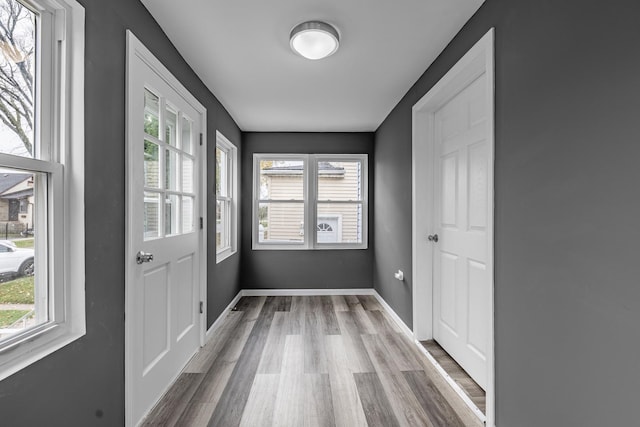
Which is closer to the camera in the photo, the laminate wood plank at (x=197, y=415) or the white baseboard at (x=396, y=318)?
the laminate wood plank at (x=197, y=415)

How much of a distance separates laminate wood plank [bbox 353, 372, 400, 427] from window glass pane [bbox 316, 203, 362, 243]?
2.51m

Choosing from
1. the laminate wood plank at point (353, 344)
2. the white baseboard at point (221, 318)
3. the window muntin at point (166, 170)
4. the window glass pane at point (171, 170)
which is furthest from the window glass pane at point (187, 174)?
the laminate wood plank at point (353, 344)

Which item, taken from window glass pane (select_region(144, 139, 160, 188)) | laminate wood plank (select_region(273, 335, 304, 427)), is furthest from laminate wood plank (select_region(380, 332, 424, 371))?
window glass pane (select_region(144, 139, 160, 188))

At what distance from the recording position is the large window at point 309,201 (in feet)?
15.5

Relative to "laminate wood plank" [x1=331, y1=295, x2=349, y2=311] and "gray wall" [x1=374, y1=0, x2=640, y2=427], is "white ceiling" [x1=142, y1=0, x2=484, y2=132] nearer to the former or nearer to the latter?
"gray wall" [x1=374, y1=0, x2=640, y2=427]

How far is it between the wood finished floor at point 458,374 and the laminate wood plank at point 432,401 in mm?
168

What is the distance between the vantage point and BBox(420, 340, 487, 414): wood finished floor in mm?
2020

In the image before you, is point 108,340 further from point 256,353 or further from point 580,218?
point 580,218

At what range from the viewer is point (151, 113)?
2016 millimetres

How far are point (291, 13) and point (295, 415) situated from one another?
2.33m

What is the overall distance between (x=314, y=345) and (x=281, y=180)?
2519mm

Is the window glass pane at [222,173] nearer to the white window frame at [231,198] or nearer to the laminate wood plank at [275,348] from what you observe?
the white window frame at [231,198]

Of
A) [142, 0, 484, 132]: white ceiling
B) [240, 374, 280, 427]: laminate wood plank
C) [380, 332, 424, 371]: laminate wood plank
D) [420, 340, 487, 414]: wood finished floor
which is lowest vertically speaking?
[380, 332, 424, 371]: laminate wood plank

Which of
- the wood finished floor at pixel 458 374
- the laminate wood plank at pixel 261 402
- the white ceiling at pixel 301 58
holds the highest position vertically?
the white ceiling at pixel 301 58
